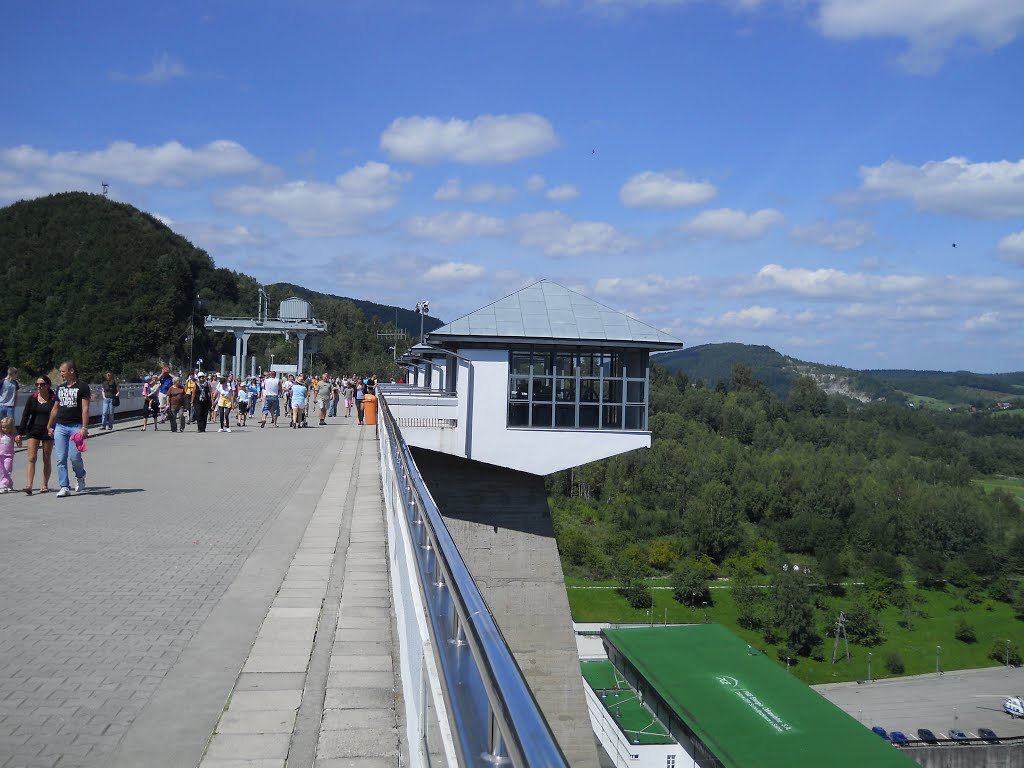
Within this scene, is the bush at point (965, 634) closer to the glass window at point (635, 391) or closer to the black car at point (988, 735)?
the black car at point (988, 735)

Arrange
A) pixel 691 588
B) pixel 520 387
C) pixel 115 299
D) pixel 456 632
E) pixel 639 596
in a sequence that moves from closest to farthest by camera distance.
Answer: pixel 456 632 → pixel 520 387 → pixel 639 596 → pixel 691 588 → pixel 115 299

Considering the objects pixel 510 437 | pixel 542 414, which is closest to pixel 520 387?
pixel 542 414

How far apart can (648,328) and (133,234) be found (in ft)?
409

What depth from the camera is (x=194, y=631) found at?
5.83 metres

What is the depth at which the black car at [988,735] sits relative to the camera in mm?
54906

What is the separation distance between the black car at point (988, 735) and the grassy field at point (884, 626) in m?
16.4

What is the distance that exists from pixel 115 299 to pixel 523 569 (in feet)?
341

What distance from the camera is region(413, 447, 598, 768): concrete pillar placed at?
19.5 meters

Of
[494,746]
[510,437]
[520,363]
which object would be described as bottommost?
[510,437]

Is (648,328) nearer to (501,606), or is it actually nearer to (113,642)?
(501,606)

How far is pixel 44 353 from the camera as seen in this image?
99562 mm

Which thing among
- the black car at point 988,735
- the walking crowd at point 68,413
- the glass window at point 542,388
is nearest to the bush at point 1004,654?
the black car at point 988,735

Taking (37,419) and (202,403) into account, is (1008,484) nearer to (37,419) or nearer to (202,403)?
(202,403)

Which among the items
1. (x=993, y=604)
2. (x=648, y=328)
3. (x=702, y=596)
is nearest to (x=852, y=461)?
(x=993, y=604)
